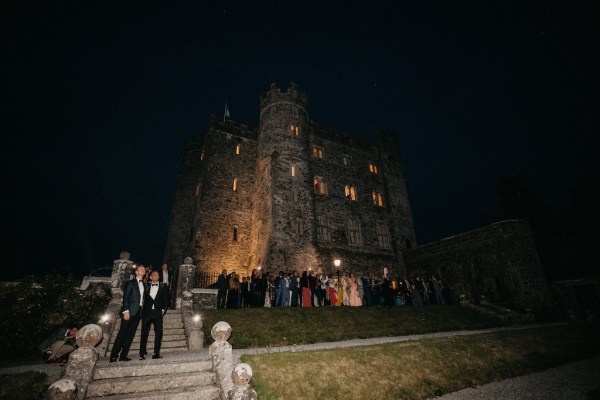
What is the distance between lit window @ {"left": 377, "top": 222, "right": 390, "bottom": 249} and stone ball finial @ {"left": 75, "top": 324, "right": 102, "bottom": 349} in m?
24.7

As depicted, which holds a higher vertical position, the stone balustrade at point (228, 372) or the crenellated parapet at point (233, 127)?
the crenellated parapet at point (233, 127)

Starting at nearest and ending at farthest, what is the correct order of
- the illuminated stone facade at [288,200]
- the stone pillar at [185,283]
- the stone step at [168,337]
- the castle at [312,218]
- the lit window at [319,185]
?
1. the stone step at [168,337]
2. the stone pillar at [185,283]
3. the castle at [312,218]
4. the illuminated stone facade at [288,200]
5. the lit window at [319,185]

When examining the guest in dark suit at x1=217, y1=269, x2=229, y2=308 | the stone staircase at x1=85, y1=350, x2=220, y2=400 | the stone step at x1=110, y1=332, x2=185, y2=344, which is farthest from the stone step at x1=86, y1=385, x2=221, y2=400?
the guest in dark suit at x1=217, y1=269, x2=229, y2=308

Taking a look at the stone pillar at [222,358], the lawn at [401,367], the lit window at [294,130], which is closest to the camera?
the stone pillar at [222,358]

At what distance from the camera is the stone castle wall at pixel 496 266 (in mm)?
20719

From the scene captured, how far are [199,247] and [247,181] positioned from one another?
762 cm

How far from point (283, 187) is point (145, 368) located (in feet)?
59.3

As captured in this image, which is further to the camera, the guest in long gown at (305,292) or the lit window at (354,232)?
the lit window at (354,232)

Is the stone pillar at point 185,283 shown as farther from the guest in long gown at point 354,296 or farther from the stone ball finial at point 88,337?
the guest in long gown at point 354,296

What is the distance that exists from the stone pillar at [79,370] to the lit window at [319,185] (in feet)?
72.7

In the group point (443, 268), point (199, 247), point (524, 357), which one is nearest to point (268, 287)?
point (199, 247)

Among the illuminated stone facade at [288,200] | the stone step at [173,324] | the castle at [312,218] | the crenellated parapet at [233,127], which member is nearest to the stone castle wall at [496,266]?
the castle at [312,218]

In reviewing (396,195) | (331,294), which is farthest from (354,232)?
(331,294)

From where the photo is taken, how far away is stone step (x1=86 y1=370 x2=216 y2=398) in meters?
5.21
